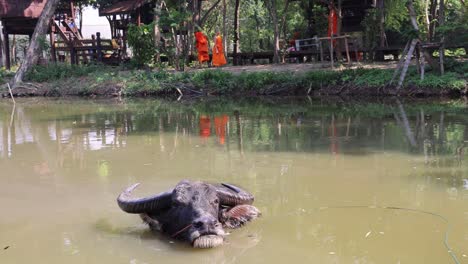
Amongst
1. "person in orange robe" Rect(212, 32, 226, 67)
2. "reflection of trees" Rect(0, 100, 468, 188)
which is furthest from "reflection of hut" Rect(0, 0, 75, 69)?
"reflection of trees" Rect(0, 100, 468, 188)

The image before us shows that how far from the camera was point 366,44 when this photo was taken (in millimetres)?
21438

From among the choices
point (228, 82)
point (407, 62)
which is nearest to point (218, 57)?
point (228, 82)

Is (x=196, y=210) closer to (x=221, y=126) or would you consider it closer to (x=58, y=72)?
(x=221, y=126)

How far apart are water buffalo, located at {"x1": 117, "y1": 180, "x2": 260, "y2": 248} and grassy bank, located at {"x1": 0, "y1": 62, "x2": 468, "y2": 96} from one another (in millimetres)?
13150

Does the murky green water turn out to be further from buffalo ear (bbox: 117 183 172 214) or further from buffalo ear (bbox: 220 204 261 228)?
buffalo ear (bbox: 117 183 172 214)

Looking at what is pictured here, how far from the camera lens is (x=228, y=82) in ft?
66.2

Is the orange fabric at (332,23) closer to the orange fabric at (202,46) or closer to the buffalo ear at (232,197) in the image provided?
the orange fabric at (202,46)

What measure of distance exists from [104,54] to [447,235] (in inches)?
983

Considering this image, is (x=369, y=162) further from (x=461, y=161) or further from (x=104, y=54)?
(x=104, y=54)

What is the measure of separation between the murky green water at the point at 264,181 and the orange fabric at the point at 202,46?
1012 cm

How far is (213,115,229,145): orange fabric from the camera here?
10.3 m

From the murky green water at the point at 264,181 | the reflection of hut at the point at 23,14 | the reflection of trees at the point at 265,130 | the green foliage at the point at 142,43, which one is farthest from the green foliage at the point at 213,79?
the reflection of hut at the point at 23,14

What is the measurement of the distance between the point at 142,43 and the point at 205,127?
39.5 feet

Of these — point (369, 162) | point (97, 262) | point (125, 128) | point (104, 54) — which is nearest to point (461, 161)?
point (369, 162)
